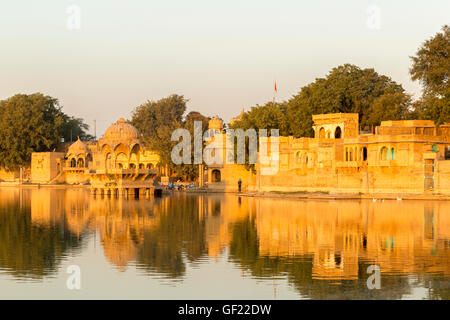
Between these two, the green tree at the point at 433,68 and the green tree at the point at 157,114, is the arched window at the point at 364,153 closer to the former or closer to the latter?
the green tree at the point at 433,68

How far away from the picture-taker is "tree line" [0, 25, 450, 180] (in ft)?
177

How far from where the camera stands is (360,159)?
166 feet

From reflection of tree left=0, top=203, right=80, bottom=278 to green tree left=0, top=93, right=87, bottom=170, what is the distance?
187ft

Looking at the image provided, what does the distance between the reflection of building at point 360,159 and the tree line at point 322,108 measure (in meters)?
2.76

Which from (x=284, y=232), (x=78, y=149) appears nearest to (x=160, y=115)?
(x=78, y=149)

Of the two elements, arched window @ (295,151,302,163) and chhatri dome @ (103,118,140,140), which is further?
chhatri dome @ (103,118,140,140)

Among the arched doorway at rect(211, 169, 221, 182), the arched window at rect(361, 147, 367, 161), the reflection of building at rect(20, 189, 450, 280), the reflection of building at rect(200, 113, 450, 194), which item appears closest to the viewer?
the reflection of building at rect(20, 189, 450, 280)

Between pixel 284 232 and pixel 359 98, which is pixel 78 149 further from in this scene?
pixel 284 232

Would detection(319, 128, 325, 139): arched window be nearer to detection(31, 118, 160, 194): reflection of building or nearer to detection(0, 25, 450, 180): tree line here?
detection(0, 25, 450, 180): tree line

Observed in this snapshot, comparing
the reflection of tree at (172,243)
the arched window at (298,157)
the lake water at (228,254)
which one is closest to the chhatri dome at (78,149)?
the arched window at (298,157)

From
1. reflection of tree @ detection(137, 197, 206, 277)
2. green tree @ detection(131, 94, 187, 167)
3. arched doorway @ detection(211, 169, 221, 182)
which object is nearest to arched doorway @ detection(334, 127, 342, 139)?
arched doorway @ detection(211, 169, 221, 182)

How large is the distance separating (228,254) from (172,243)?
10.3ft

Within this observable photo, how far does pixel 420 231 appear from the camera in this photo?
2727cm
